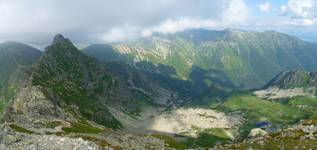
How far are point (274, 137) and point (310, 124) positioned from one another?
11923mm

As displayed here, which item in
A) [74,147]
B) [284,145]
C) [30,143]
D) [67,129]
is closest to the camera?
[74,147]

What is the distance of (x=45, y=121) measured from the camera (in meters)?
171

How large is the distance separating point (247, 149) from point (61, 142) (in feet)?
139

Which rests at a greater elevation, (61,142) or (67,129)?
(61,142)

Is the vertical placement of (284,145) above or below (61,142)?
below

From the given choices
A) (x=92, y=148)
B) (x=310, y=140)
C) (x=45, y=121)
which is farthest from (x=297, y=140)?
(x=45, y=121)

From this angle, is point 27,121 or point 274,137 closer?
point 274,137

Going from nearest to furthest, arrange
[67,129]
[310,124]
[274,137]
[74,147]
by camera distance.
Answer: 1. [74,147]
2. [274,137]
3. [310,124]
4. [67,129]

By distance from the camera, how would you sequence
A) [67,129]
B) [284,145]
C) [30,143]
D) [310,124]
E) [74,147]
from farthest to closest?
[67,129], [310,124], [284,145], [30,143], [74,147]

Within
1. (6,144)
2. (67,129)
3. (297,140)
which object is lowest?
(67,129)

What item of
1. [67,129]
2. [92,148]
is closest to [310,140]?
[92,148]

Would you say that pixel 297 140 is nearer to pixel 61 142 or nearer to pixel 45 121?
pixel 61 142

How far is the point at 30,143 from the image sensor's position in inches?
2357

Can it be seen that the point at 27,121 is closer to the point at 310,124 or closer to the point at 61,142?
the point at 310,124
